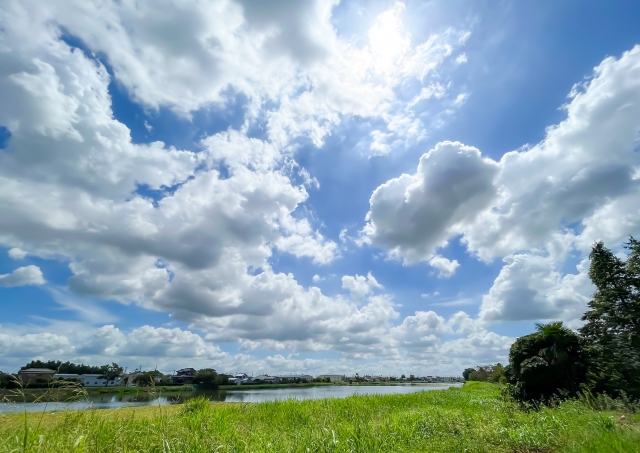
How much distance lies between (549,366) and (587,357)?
2.13 metres

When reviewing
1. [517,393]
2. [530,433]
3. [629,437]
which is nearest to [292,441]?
[530,433]

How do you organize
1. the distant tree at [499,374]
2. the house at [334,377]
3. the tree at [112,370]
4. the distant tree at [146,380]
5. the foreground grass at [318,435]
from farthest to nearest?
the house at [334,377] < the distant tree at [499,374] < the tree at [112,370] < the distant tree at [146,380] < the foreground grass at [318,435]

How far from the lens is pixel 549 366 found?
15.8 meters

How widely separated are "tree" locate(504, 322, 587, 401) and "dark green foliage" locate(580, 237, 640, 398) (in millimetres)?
651

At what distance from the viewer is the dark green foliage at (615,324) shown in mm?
16484

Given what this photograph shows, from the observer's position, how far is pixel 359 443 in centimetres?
614

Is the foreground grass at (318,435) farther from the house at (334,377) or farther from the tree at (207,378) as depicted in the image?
the house at (334,377)

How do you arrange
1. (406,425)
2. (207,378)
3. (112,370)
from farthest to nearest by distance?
(207,378) → (112,370) → (406,425)

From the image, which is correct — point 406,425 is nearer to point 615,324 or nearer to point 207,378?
point 615,324

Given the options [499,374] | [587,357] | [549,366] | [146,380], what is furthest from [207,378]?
[146,380]

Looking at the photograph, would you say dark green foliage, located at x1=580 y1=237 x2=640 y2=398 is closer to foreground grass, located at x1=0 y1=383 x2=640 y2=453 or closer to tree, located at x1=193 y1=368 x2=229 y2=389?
foreground grass, located at x1=0 y1=383 x2=640 y2=453

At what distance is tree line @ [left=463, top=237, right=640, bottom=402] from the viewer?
1565 cm

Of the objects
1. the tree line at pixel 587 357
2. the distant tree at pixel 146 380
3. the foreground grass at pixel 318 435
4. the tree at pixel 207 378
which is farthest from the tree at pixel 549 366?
the tree at pixel 207 378

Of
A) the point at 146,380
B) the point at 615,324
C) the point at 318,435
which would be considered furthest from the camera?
the point at 615,324
